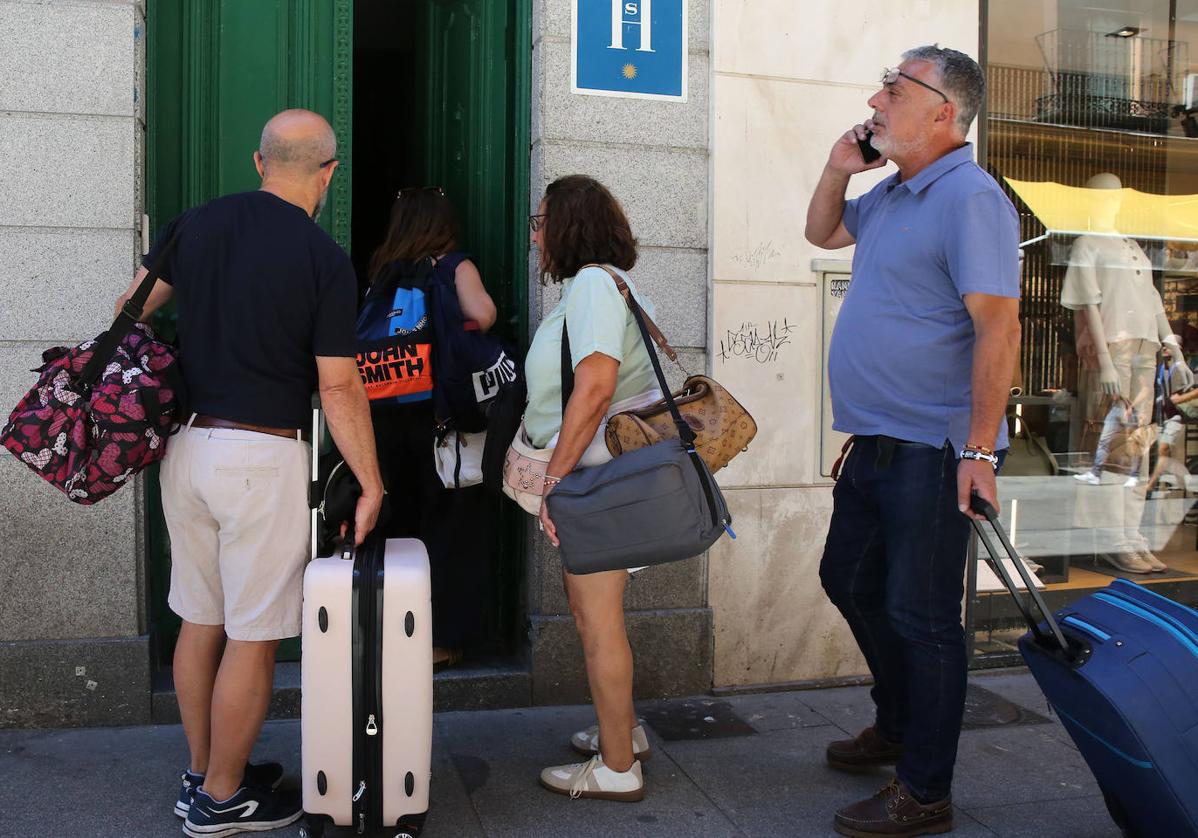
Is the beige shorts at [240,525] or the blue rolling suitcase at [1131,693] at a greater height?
the beige shorts at [240,525]

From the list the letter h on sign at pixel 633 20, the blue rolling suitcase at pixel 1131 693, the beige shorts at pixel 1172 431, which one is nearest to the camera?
the blue rolling suitcase at pixel 1131 693

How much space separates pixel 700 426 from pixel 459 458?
3.90ft

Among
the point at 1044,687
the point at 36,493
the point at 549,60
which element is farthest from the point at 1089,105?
the point at 36,493

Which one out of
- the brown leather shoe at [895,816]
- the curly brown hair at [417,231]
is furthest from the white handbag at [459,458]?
the brown leather shoe at [895,816]

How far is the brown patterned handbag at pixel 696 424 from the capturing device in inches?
123

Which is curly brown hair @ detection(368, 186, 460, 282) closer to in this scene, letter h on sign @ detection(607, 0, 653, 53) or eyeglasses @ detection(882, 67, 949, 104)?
letter h on sign @ detection(607, 0, 653, 53)

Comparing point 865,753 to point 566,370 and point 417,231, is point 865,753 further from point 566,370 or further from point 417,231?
point 417,231

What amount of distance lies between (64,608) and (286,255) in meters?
1.85

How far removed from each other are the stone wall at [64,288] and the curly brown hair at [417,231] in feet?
2.94

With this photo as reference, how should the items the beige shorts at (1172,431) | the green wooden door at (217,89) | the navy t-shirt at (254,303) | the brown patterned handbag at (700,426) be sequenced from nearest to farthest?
the navy t-shirt at (254,303), the brown patterned handbag at (700,426), the green wooden door at (217,89), the beige shorts at (1172,431)

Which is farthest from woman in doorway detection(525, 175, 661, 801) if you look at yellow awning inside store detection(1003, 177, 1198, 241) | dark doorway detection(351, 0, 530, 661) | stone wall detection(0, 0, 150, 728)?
yellow awning inside store detection(1003, 177, 1198, 241)

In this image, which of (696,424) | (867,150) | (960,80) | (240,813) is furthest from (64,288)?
(960,80)

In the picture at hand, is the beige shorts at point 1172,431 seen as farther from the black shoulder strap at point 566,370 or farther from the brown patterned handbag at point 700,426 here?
the black shoulder strap at point 566,370

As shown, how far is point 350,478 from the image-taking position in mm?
3061
